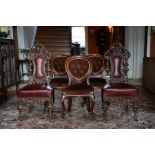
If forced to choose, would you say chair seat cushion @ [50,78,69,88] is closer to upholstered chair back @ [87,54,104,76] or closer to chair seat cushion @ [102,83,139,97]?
upholstered chair back @ [87,54,104,76]

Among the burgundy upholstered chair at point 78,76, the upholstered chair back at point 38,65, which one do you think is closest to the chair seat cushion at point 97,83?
the burgundy upholstered chair at point 78,76

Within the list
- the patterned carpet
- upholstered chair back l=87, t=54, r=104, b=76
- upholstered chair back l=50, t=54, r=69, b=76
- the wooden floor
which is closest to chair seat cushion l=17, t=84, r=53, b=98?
the patterned carpet

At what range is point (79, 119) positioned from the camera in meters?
3.50

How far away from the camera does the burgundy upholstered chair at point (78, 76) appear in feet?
10.9

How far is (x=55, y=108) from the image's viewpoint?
414 cm

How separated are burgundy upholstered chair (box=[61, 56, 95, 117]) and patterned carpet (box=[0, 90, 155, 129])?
20 centimetres

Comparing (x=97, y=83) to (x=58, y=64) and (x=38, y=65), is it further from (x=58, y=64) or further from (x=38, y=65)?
(x=38, y=65)

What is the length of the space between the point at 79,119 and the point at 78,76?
0.66 m

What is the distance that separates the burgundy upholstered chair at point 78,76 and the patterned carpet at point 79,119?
197 mm

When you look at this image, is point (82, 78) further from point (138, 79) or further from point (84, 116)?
point (138, 79)

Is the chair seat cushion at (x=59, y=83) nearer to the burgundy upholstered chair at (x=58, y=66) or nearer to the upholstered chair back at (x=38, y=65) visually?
the burgundy upholstered chair at (x=58, y=66)
